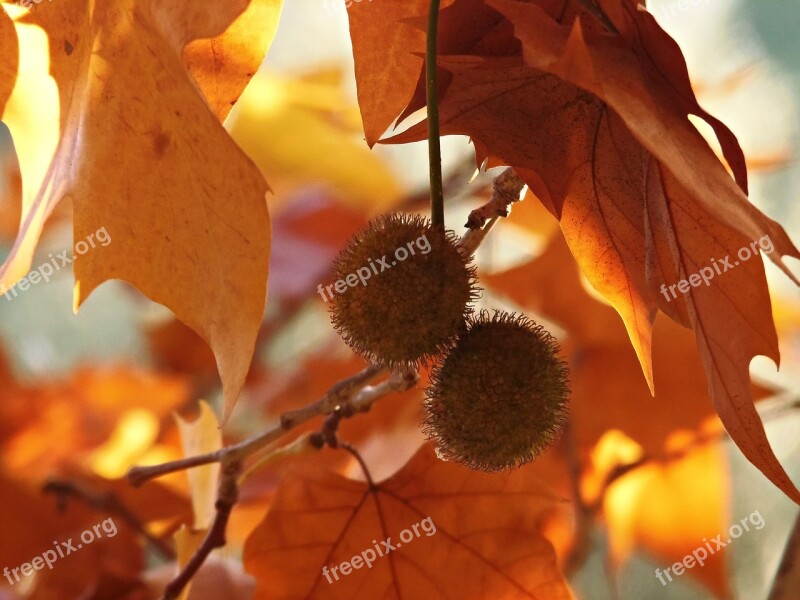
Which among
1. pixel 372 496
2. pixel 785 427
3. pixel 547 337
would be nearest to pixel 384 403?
pixel 372 496

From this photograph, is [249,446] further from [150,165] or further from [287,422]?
[150,165]

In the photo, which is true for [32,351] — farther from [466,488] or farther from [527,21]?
[527,21]

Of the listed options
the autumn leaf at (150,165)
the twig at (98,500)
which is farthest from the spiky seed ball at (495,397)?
the twig at (98,500)

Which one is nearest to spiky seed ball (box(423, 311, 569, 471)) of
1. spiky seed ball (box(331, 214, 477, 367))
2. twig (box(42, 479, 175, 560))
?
spiky seed ball (box(331, 214, 477, 367))

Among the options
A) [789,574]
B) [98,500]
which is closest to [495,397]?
[789,574]

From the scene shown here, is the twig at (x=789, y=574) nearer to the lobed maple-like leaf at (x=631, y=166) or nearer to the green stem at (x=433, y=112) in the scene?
the lobed maple-like leaf at (x=631, y=166)

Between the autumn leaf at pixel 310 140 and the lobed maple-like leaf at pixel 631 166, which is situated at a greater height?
the lobed maple-like leaf at pixel 631 166
